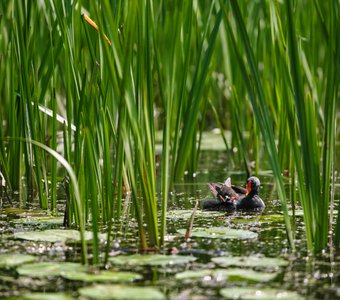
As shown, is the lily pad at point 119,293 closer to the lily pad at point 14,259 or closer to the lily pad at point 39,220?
the lily pad at point 14,259

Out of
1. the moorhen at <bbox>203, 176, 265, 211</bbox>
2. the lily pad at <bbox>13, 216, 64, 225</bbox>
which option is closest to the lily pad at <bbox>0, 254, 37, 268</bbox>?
the lily pad at <bbox>13, 216, 64, 225</bbox>

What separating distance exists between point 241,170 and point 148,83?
10.6 feet

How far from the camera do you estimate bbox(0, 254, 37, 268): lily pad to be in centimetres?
306

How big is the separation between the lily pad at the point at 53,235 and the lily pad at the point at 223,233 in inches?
19.2

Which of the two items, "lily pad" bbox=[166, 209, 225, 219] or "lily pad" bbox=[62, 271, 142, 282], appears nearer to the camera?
"lily pad" bbox=[62, 271, 142, 282]

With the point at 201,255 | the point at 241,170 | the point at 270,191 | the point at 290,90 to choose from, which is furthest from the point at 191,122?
the point at 241,170

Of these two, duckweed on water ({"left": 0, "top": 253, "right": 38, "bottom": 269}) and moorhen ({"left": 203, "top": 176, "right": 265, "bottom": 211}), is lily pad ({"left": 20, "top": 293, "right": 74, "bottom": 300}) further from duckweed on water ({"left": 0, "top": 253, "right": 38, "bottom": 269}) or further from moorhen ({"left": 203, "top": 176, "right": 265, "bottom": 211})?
moorhen ({"left": 203, "top": 176, "right": 265, "bottom": 211})

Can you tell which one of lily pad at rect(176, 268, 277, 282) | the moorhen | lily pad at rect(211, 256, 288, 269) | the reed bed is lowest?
lily pad at rect(176, 268, 277, 282)

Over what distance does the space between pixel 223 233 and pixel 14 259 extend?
103 centimetres

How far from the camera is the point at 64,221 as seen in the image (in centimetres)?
392

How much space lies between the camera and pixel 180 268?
10.0ft

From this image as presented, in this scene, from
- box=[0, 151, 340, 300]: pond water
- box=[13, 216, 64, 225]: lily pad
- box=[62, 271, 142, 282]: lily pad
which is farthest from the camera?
box=[13, 216, 64, 225]: lily pad

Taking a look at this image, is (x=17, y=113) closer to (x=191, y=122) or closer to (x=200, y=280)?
(x=191, y=122)

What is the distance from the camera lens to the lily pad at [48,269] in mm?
2906
